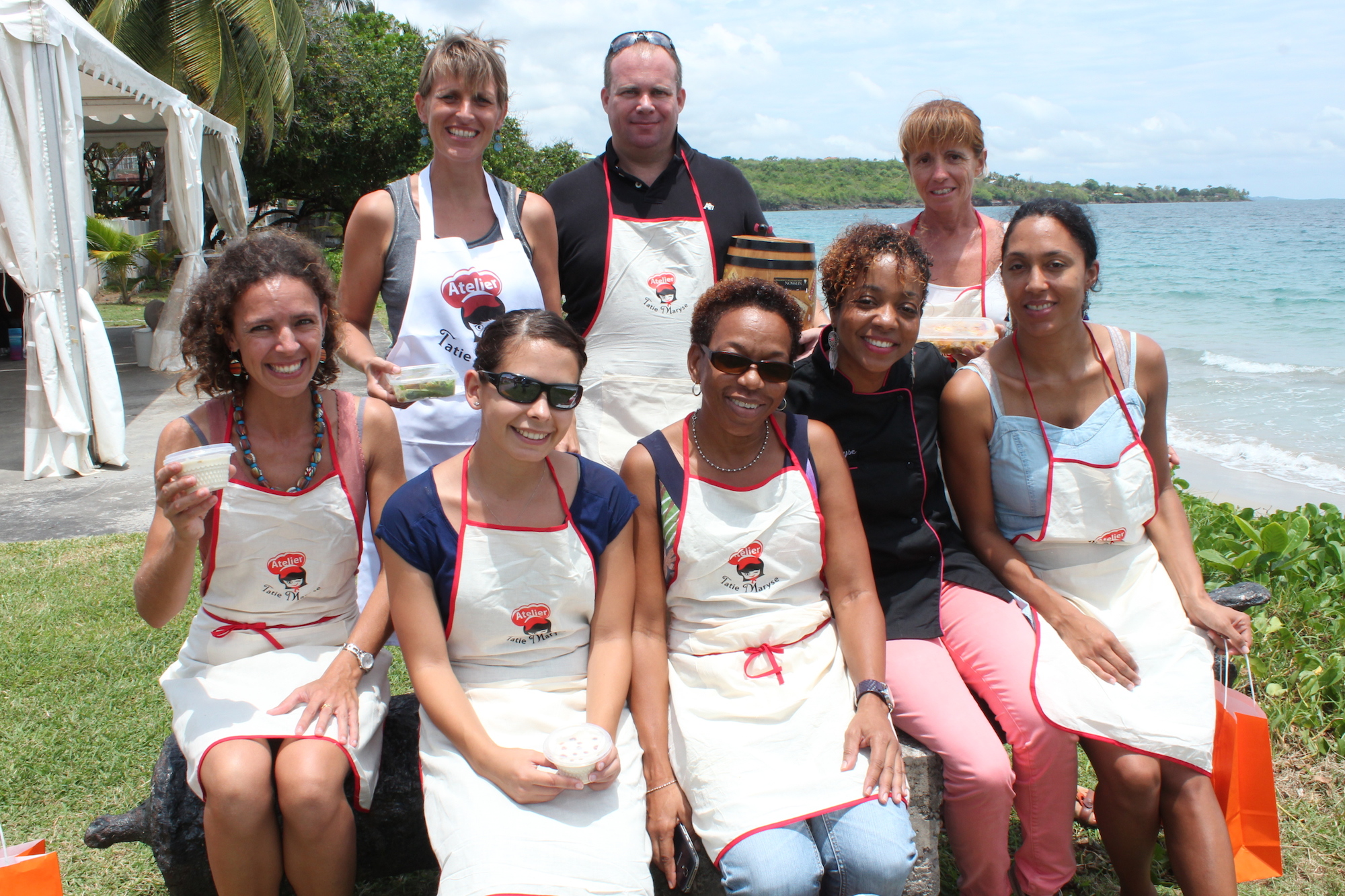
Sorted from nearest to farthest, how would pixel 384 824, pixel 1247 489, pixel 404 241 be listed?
pixel 384 824
pixel 404 241
pixel 1247 489

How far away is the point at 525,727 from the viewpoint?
7.25 ft

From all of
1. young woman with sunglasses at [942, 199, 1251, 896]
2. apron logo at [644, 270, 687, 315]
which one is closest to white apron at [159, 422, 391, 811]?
apron logo at [644, 270, 687, 315]

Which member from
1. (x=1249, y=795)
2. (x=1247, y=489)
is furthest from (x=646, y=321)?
(x=1247, y=489)

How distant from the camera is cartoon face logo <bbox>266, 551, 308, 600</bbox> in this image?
7.98ft

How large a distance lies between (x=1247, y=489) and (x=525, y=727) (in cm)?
858

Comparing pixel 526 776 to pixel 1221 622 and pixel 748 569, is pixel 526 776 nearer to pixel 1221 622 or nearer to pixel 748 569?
pixel 748 569

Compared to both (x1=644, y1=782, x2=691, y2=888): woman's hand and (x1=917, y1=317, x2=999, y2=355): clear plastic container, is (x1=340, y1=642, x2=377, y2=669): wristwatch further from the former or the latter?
(x1=917, y1=317, x2=999, y2=355): clear plastic container

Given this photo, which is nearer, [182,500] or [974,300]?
[182,500]

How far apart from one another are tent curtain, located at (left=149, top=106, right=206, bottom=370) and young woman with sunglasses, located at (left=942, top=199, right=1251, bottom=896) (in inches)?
403

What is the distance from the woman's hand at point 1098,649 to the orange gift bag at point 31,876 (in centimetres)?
249

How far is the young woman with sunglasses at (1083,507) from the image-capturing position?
2475mm

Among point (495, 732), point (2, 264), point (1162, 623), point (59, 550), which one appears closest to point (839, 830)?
point (495, 732)

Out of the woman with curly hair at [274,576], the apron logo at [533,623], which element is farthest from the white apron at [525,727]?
the woman with curly hair at [274,576]

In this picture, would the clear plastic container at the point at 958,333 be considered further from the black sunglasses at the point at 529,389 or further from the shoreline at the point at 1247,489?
the shoreline at the point at 1247,489
